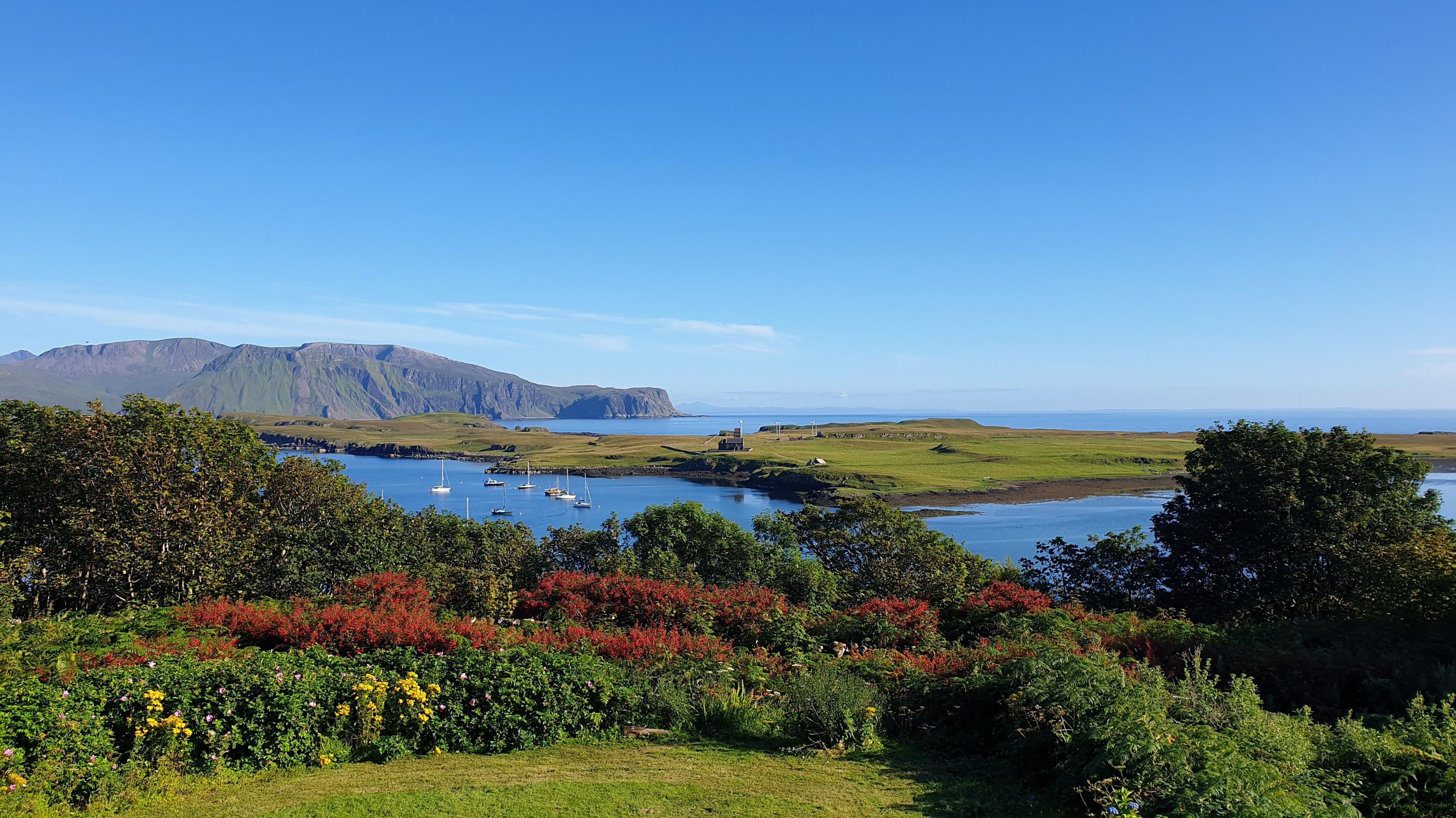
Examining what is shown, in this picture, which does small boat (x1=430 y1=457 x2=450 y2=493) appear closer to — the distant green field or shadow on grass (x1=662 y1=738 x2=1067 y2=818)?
the distant green field

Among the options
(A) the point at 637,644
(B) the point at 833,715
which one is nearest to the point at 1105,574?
(A) the point at 637,644

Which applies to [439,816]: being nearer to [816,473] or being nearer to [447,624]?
[447,624]

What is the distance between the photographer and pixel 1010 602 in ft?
48.0

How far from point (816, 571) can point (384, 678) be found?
18.0 meters

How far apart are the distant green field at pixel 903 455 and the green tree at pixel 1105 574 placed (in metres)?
64.0

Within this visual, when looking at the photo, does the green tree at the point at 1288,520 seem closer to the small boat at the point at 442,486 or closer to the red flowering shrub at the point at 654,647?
the red flowering shrub at the point at 654,647

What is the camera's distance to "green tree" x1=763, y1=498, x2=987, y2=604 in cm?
2822

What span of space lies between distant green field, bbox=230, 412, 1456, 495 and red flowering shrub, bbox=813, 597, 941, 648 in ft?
264

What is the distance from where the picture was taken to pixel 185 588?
19.2 meters

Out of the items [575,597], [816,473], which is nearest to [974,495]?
[816,473]

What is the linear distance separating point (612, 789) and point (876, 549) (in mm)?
24861

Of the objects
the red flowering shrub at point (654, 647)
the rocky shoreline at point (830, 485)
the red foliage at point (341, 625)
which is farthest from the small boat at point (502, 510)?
A: the red flowering shrub at point (654, 647)

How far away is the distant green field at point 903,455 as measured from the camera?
10644 centimetres

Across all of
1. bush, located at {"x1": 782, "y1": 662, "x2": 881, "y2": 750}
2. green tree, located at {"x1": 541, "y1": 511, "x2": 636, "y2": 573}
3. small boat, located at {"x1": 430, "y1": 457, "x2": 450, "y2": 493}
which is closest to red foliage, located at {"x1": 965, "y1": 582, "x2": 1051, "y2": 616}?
bush, located at {"x1": 782, "y1": 662, "x2": 881, "y2": 750}
